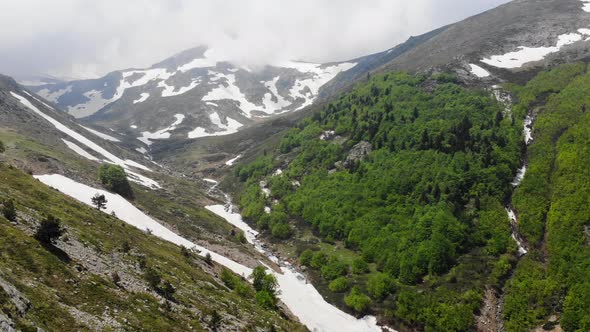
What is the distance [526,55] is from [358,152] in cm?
9303

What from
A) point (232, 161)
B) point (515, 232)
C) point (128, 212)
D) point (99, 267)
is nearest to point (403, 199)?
point (515, 232)

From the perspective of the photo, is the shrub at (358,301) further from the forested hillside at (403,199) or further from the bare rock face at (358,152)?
the bare rock face at (358,152)

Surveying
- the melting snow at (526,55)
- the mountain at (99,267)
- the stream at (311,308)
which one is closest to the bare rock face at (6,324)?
the mountain at (99,267)

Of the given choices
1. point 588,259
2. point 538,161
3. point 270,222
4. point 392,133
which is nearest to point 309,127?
point 392,133

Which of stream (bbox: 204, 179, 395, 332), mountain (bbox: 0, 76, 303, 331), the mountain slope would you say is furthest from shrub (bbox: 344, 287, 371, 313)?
the mountain slope

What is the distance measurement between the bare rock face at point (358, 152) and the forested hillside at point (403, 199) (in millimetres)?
397

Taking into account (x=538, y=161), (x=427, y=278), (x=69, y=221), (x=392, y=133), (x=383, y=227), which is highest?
(x=69, y=221)

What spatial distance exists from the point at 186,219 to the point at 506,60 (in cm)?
13742

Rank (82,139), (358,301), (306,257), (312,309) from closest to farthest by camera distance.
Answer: (312,309), (358,301), (306,257), (82,139)

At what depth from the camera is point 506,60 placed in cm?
15500

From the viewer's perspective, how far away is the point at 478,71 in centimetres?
14462

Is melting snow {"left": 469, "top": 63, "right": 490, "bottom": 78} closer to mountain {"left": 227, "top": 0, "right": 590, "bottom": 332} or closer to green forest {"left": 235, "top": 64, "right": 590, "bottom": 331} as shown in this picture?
mountain {"left": 227, "top": 0, "right": 590, "bottom": 332}

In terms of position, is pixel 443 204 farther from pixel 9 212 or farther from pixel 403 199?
pixel 9 212

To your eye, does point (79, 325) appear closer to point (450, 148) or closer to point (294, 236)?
point (294, 236)
